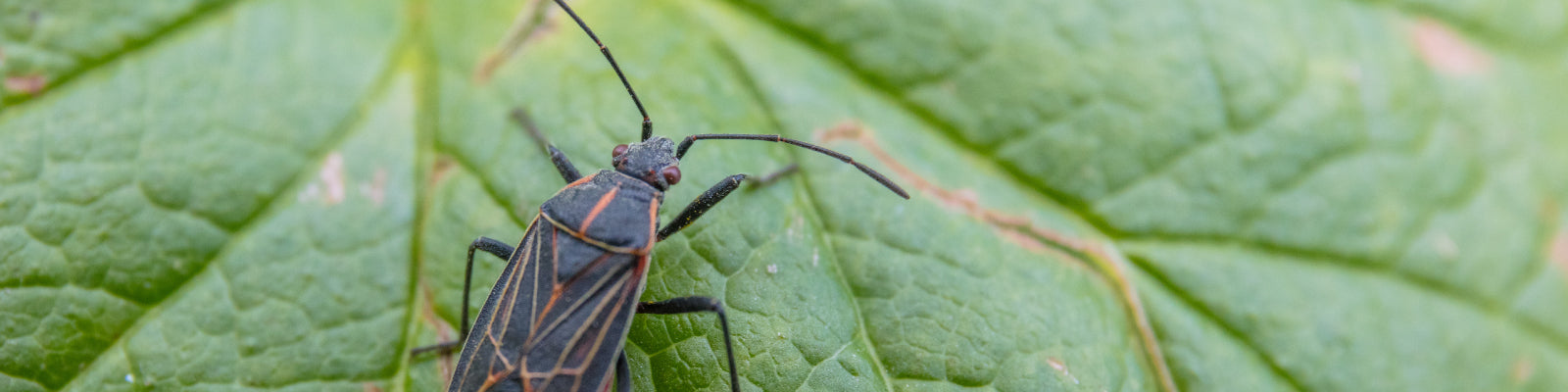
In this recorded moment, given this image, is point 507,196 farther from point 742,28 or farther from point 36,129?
point 36,129

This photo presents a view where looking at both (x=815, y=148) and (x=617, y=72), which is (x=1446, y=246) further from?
(x=617, y=72)

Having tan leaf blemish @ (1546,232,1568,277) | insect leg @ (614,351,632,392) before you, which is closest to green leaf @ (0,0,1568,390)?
insect leg @ (614,351,632,392)

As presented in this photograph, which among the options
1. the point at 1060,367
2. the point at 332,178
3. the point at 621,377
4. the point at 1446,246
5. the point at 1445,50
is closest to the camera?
the point at 621,377

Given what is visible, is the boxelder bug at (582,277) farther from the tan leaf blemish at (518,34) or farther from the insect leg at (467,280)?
the tan leaf blemish at (518,34)

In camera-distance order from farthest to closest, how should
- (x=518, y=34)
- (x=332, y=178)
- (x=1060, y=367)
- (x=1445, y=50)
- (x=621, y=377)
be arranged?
(x=1445, y=50), (x=518, y=34), (x=332, y=178), (x=1060, y=367), (x=621, y=377)

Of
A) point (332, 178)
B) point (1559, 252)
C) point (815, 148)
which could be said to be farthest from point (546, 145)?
point (1559, 252)

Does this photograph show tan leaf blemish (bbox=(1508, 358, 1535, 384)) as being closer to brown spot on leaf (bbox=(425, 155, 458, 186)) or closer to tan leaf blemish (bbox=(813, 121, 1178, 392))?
tan leaf blemish (bbox=(813, 121, 1178, 392))

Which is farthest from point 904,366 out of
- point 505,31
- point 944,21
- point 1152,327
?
point 505,31
